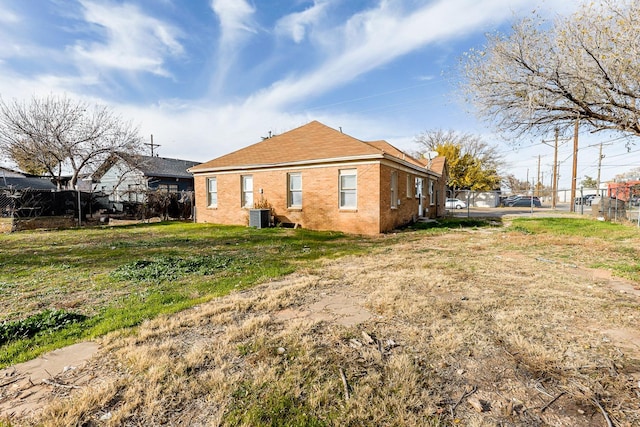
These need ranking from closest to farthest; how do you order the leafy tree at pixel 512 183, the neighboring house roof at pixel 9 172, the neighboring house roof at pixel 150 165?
the neighboring house roof at pixel 150 165 < the neighboring house roof at pixel 9 172 < the leafy tree at pixel 512 183

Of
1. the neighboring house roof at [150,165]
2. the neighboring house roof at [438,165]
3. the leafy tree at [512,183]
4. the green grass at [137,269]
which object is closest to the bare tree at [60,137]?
the neighboring house roof at [150,165]

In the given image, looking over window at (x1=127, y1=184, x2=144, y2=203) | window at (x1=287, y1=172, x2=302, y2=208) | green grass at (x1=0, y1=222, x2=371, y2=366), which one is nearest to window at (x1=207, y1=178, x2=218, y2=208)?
window at (x1=127, y1=184, x2=144, y2=203)

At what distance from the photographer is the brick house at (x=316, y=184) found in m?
11.8

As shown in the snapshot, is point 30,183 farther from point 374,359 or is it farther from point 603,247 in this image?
point 603,247

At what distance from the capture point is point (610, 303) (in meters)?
4.24

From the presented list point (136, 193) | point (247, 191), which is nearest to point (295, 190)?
point (247, 191)

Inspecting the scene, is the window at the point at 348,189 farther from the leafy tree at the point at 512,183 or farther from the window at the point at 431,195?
the leafy tree at the point at 512,183

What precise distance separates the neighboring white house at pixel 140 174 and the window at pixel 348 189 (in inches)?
557

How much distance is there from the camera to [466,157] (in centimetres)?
3725

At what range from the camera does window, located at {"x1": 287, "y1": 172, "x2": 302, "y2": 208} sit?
13461 millimetres

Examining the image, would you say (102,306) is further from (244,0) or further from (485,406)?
(244,0)

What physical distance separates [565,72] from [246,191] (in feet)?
41.4

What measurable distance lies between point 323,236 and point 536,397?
9201mm

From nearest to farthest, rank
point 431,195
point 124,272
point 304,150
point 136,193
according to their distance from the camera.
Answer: point 124,272 < point 304,150 < point 136,193 < point 431,195
